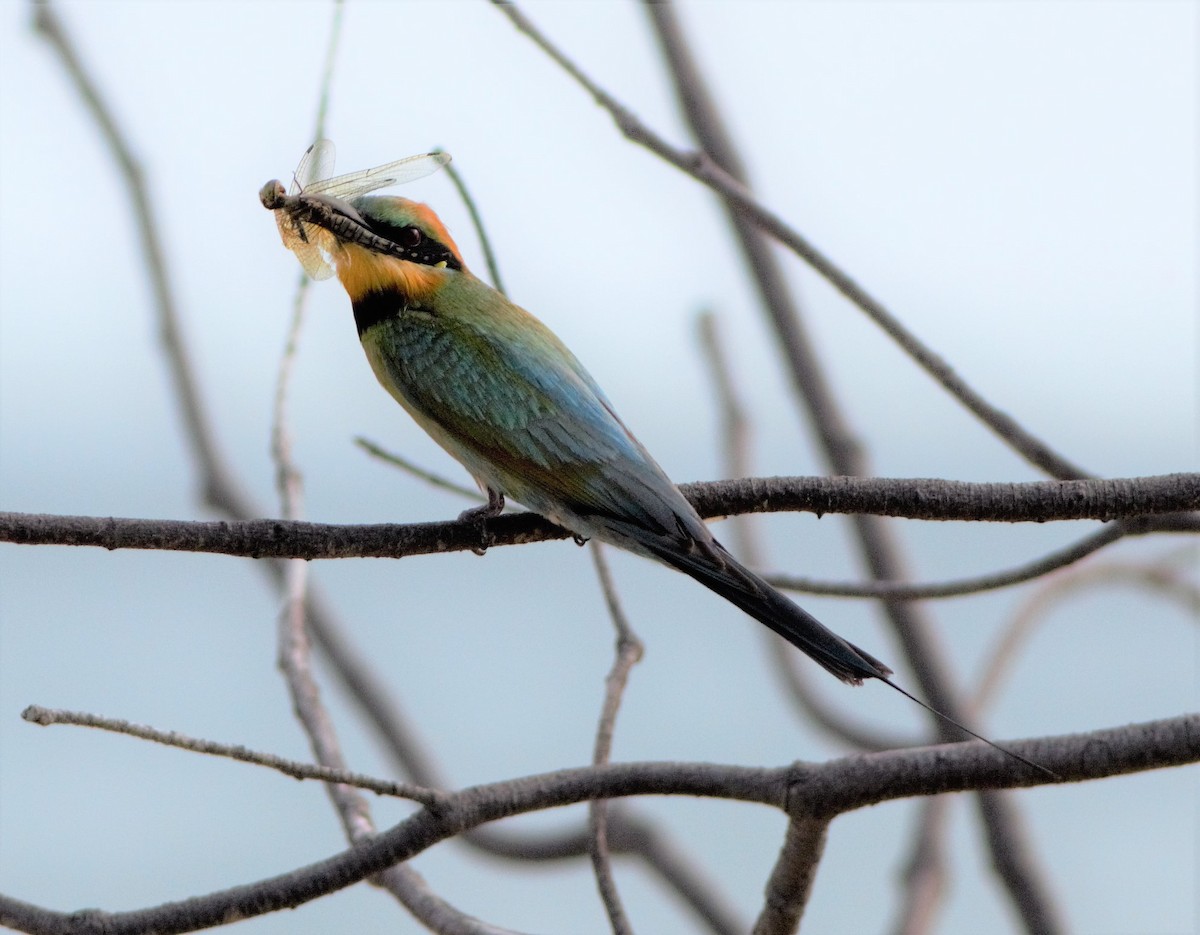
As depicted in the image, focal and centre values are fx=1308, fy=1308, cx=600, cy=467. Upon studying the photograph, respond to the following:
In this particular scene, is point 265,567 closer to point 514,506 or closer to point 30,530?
point 514,506

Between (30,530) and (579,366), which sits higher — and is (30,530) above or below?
below

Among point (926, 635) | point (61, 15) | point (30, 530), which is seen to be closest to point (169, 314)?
point (61, 15)

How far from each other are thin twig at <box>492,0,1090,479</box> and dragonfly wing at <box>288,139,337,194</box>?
31cm

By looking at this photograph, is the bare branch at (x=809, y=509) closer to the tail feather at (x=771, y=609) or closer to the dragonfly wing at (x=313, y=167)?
the tail feather at (x=771, y=609)

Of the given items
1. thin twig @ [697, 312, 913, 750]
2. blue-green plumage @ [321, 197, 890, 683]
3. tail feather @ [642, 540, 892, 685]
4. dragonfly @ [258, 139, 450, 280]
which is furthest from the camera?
thin twig @ [697, 312, 913, 750]

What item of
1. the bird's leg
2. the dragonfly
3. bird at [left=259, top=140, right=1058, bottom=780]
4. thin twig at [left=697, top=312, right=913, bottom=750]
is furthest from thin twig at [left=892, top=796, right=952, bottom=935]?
the dragonfly

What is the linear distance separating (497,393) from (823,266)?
413 millimetres

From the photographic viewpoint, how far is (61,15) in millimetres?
2027

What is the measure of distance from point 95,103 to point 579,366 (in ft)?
3.02

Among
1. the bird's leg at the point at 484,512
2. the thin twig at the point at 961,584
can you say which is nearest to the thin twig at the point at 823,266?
the thin twig at the point at 961,584

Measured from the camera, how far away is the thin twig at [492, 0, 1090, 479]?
4.53 feet

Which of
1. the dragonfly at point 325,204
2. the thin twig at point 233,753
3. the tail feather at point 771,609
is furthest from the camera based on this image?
the dragonfly at point 325,204

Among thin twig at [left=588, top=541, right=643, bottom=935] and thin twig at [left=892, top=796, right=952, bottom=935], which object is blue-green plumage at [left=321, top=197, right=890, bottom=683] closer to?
thin twig at [left=588, top=541, right=643, bottom=935]

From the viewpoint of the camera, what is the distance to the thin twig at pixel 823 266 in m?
1.38
